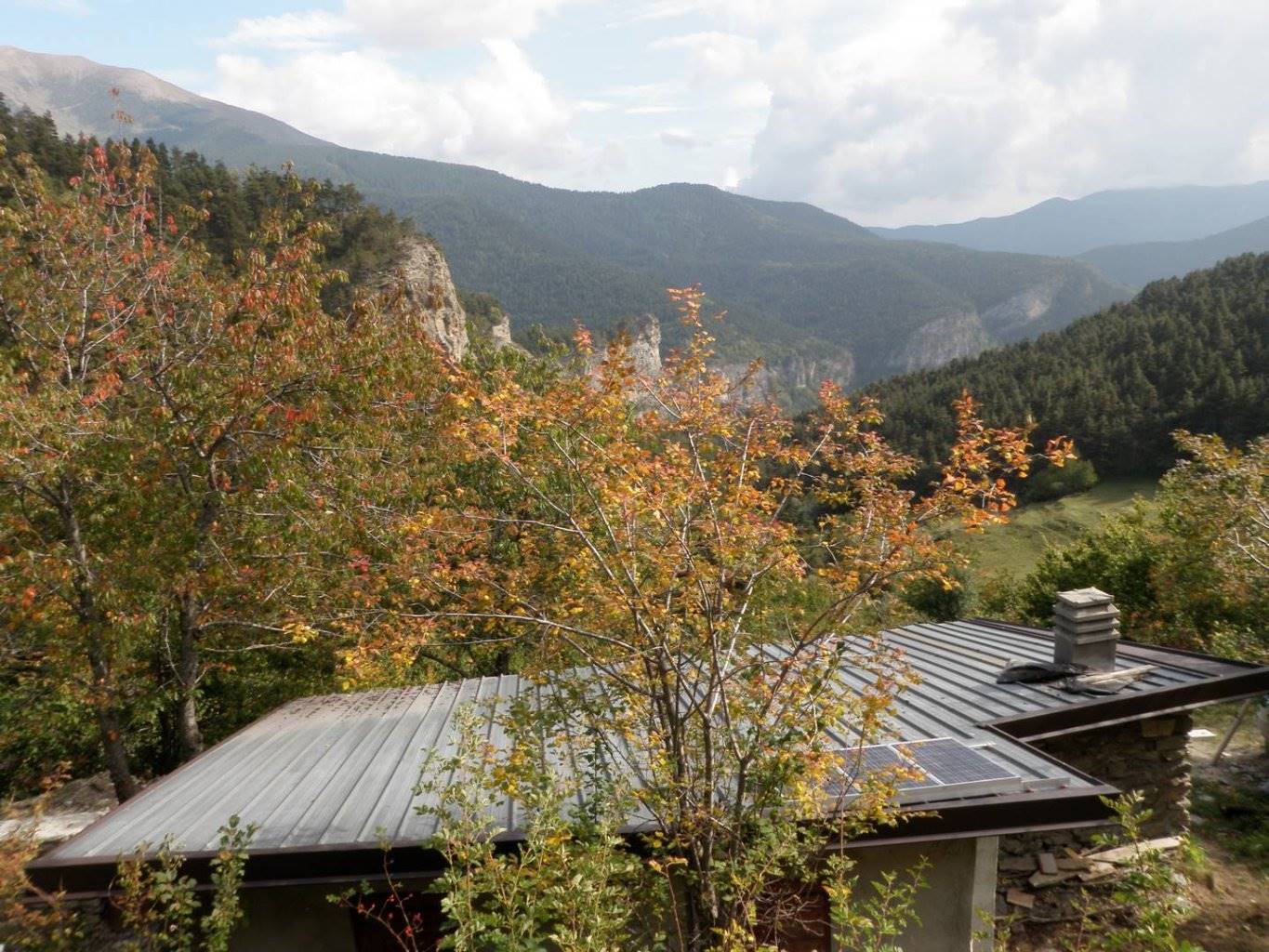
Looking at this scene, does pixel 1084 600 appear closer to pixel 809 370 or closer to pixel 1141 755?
pixel 1141 755

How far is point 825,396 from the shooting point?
18.3 feet

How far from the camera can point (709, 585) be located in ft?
16.2

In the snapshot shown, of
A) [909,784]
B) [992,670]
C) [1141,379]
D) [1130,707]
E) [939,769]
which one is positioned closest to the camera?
[909,784]

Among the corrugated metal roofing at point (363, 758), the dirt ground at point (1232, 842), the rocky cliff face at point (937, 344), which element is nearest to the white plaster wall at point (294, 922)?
the corrugated metal roofing at point (363, 758)

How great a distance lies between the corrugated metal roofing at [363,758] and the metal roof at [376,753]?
0.02 meters

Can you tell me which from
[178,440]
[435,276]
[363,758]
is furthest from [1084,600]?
[435,276]

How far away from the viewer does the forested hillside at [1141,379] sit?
5650cm

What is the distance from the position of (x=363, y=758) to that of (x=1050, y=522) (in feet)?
160

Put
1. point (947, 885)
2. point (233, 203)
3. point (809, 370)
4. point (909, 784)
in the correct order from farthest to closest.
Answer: point (809, 370) < point (233, 203) < point (947, 885) < point (909, 784)

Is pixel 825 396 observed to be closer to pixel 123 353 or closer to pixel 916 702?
pixel 916 702

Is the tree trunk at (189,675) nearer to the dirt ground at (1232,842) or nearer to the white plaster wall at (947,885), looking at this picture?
the white plaster wall at (947,885)

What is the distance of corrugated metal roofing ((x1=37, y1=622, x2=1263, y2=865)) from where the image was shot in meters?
5.51

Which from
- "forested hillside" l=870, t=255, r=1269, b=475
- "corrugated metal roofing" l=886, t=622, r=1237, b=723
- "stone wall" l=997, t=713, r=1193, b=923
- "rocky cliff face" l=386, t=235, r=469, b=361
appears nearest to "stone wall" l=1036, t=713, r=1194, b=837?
"stone wall" l=997, t=713, r=1193, b=923

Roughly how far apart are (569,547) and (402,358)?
15.5 ft
